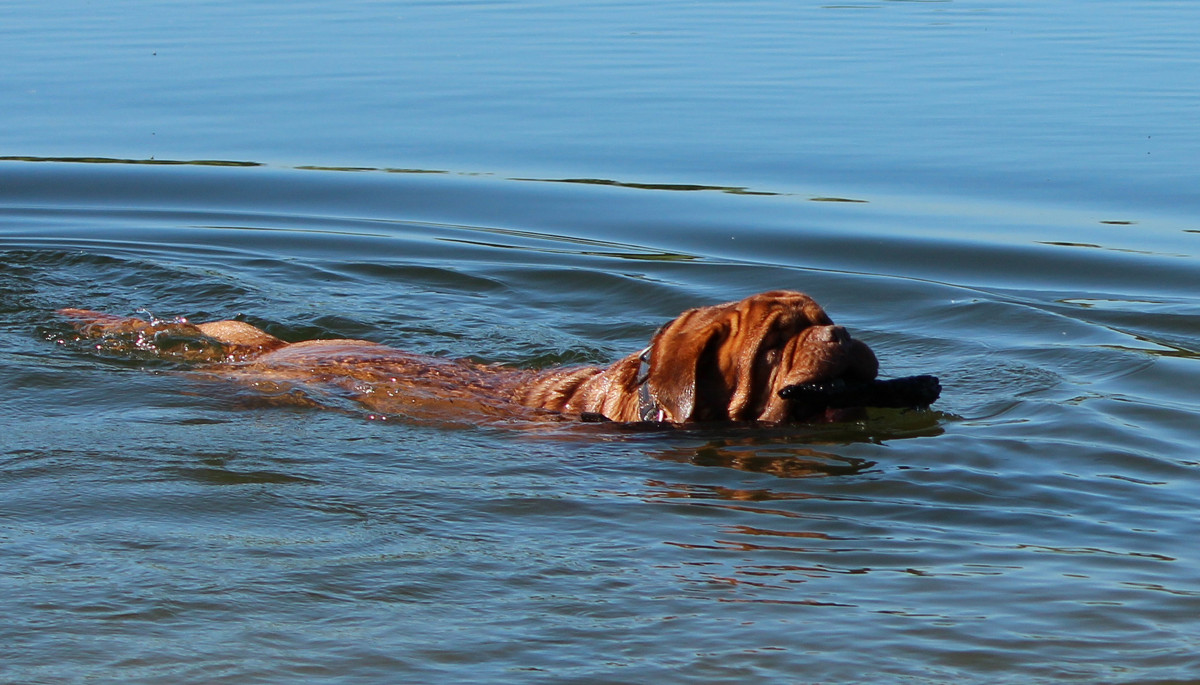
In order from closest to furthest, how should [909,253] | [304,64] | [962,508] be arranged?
1. [962,508]
2. [909,253]
3. [304,64]

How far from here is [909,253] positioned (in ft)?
36.6

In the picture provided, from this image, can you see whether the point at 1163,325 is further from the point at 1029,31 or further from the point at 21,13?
the point at 21,13

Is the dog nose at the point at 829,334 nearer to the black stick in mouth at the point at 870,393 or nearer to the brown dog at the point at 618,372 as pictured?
the brown dog at the point at 618,372

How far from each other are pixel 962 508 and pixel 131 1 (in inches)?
916

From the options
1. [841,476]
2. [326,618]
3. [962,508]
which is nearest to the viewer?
[326,618]

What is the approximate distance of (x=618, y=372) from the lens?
7.04 m

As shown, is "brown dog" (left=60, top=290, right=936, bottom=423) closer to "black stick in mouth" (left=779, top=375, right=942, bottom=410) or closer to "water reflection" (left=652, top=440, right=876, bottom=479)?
"black stick in mouth" (left=779, top=375, right=942, bottom=410)

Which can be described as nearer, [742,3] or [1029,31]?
[1029,31]

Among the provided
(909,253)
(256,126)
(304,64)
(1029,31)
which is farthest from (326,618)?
(1029,31)

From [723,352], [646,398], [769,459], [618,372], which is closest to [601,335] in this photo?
[618,372]

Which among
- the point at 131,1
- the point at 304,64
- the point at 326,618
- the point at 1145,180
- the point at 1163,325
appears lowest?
the point at 326,618

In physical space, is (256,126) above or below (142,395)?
above

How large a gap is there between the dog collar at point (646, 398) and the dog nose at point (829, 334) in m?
0.74

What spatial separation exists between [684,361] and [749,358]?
275 millimetres
